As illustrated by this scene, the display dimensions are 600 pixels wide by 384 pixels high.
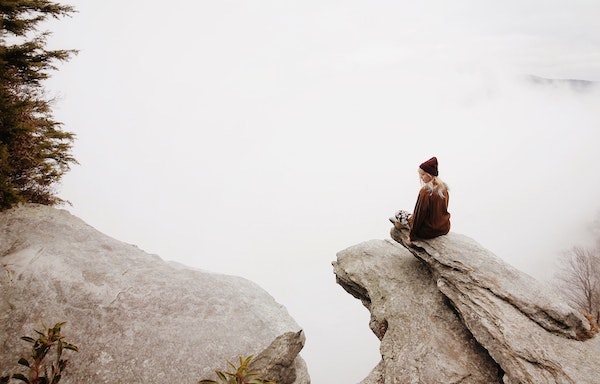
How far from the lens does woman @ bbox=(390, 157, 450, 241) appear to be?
10.8 m

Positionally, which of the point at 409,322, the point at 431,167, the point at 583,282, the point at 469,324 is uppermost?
the point at 583,282

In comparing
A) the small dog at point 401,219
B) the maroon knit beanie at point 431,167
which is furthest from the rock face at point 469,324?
the maroon knit beanie at point 431,167

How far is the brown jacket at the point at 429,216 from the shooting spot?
10.8m

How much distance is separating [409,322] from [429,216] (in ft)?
13.6

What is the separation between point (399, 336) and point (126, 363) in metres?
9.18

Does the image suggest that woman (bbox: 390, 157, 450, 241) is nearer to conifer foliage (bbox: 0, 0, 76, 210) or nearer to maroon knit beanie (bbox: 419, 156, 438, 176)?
maroon knit beanie (bbox: 419, 156, 438, 176)

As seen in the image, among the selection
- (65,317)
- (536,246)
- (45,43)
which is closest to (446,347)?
(65,317)

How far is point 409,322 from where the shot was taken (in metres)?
11.9

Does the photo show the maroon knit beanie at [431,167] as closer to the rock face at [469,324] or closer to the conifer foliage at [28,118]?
the rock face at [469,324]

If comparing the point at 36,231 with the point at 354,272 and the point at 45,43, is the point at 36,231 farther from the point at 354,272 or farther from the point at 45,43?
the point at 354,272

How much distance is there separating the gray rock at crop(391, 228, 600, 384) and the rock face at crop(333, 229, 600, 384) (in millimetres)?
26

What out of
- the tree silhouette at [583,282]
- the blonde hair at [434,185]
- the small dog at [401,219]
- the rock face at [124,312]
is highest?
the tree silhouette at [583,282]

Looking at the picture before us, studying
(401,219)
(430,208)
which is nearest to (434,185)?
(430,208)

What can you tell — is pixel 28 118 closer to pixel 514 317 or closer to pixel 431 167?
pixel 431 167
